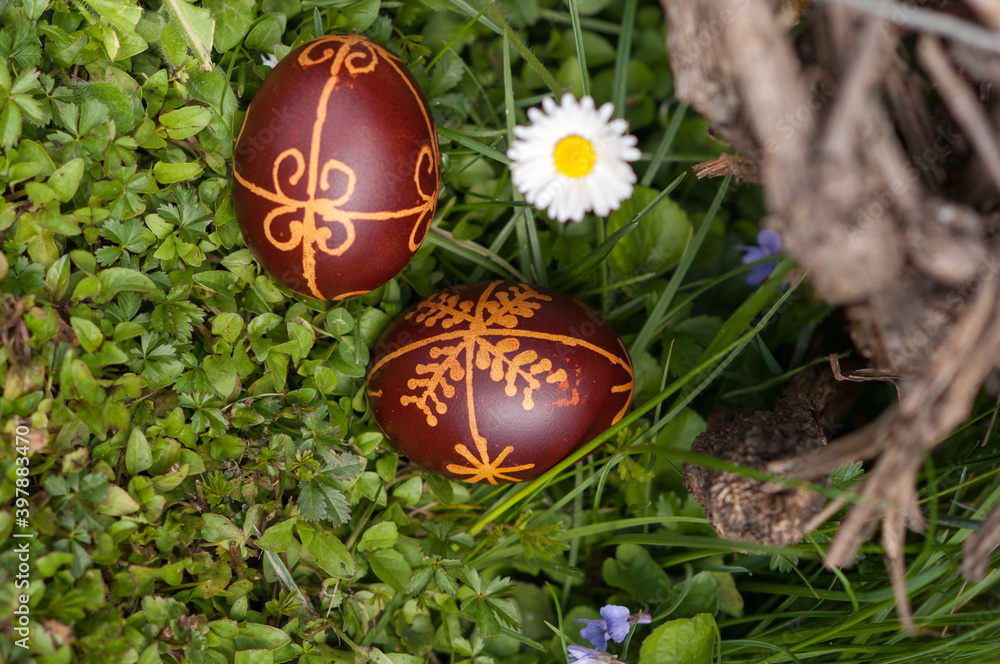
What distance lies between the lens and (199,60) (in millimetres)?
1859

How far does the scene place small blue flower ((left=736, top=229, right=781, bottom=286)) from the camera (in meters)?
2.33

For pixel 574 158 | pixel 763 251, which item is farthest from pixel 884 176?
pixel 763 251

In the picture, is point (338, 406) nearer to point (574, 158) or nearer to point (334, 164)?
point (334, 164)

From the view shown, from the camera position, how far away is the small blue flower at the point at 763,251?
233 cm

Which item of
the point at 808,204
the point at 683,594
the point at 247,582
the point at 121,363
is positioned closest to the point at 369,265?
the point at 121,363

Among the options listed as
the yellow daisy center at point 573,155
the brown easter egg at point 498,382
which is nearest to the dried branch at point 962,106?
the yellow daisy center at point 573,155

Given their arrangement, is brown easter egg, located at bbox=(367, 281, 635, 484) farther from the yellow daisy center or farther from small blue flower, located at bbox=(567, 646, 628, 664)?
small blue flower, located at bbox=(567, 646, 628, 664)

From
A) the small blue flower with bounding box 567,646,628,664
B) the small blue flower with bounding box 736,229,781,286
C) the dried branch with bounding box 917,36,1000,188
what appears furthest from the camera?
the small blue flower with bounding box 736,229,781,286

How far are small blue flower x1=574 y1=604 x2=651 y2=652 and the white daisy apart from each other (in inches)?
48.9

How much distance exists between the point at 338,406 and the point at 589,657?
1.11 m

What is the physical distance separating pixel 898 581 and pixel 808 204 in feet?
2.79

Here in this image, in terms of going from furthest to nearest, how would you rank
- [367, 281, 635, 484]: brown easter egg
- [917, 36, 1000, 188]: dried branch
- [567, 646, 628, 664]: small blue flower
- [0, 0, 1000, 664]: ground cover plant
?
[567, 646, 628, 664]: small blue flower
[367, 281, 635, 484]: brown easter egg
[0, 0, 1000, 664]: ground cover plant
[917, 36, 1000, 188]: dried branch

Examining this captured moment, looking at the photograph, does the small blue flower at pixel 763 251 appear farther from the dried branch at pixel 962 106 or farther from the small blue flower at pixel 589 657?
the small blue flower at pixel 589 657

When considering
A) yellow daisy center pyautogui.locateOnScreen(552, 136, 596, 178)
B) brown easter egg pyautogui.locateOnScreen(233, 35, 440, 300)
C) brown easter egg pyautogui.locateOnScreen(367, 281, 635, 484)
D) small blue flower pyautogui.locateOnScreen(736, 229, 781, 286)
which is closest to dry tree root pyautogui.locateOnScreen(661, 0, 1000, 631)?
yellow daisy center pyautogui.locateOnScreen(552, 136, 596, 178)
